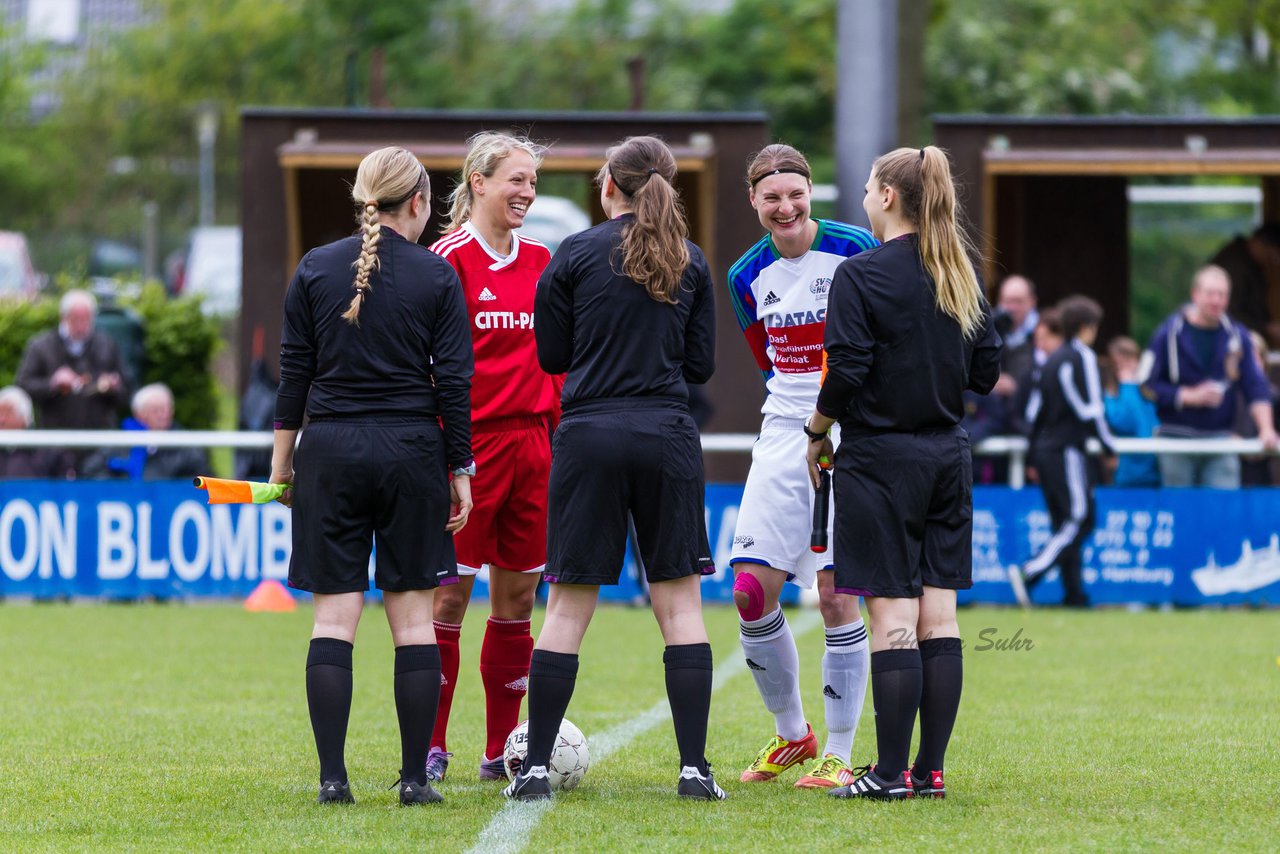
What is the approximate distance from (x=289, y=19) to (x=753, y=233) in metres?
25.9

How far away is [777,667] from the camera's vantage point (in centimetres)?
674

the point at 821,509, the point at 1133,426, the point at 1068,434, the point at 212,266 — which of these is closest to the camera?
the point at 821,509

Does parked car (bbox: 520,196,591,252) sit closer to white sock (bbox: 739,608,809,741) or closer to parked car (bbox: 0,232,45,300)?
parked car (bbox: 0,232,45,300)

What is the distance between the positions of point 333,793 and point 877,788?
69.6 inches

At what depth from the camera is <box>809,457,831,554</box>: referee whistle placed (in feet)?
20.5

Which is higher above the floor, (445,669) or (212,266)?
(212,266)

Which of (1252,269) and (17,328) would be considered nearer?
(17,328)

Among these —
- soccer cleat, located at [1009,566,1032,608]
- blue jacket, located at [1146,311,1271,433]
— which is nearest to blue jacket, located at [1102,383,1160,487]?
blue jacket, located at [1146,311,1271,433]

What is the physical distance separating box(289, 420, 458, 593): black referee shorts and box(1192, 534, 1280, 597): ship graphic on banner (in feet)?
28.7

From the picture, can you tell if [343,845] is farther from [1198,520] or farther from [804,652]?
[1198,520]

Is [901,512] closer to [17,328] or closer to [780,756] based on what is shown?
[780,756]

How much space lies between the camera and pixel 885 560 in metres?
5.99

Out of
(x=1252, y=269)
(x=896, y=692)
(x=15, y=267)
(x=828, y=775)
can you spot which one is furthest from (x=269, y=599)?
(x=15, y=267)

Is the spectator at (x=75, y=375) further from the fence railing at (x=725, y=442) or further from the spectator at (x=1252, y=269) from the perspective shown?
the spectator at (x=1252, y=269)
